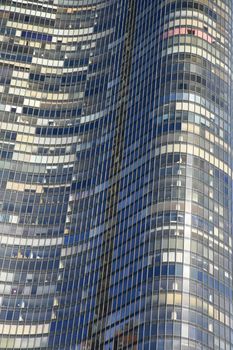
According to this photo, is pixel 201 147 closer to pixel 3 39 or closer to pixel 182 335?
pixel 182 335

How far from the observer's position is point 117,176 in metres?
154

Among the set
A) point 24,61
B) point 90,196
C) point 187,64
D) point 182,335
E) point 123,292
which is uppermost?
point 24,61

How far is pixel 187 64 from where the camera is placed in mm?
154250

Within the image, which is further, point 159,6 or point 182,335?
point 159,6

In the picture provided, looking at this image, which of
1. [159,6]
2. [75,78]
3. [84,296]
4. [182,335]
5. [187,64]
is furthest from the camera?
[75,78]

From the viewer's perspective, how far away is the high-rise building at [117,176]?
132 meters

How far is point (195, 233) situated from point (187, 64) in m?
35.8

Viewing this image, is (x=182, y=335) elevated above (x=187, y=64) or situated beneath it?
situated beneath

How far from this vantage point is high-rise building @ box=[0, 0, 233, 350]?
131625mm

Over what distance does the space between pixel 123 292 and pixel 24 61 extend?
219 ft

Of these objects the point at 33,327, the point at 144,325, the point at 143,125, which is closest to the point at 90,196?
the point at 143,125

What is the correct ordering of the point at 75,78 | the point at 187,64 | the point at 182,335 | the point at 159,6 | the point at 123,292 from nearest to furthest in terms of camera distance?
the point at 182,335
the point at 123,292
the point at 187,64
the point at 159,6
the point at 75,78

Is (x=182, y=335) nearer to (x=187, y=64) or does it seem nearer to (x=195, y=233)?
(x=195, y=233)

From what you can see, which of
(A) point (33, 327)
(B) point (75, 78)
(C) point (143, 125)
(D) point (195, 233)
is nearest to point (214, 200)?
(D) point (195, 233)
